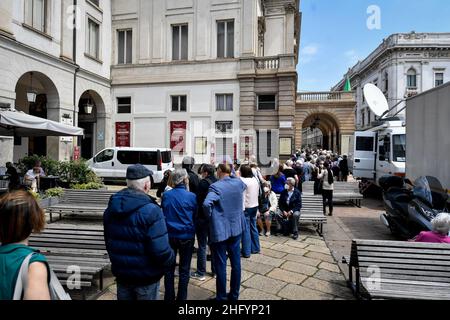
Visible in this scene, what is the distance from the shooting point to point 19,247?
153 centimetres

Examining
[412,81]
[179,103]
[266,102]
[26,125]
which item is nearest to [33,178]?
[26,125]

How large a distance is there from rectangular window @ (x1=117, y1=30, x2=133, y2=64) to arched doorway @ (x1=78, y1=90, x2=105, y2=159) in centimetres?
368

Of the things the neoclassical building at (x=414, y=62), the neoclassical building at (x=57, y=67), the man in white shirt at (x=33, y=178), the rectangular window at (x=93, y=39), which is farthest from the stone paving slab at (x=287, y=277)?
the neoclassical building at (x=414, y=62)

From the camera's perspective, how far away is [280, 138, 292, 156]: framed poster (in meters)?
18.0

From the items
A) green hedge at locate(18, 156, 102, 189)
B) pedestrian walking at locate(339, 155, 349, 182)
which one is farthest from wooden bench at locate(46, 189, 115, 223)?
pedestrian walking at locate(339, 155, 349, 182)

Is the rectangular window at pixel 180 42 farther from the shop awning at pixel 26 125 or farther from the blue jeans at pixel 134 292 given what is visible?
the blue jeans at pixel 134 292

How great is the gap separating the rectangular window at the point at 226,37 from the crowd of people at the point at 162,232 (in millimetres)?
15365

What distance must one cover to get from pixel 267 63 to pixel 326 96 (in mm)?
10922

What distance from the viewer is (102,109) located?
20.0m

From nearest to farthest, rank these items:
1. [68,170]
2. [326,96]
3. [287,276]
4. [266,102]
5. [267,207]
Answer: [287,276] < [267,207] < [68,170] < [266,102] < [326,96]

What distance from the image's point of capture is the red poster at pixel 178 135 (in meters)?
19.5

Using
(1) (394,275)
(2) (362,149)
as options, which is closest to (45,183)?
(1) (394,275)

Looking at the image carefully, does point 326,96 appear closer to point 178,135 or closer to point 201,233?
point 178,135
